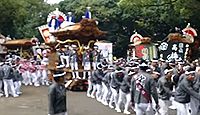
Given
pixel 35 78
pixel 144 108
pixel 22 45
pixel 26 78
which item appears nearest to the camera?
pixel 144 108

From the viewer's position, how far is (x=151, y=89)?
12195 millimetres

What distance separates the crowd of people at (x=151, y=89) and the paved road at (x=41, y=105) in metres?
0.65

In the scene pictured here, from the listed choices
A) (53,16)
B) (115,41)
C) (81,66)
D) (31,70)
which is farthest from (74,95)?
(115,41)

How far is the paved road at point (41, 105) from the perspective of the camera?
1822 cm

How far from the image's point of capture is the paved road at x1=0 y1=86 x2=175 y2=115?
18.2 meters

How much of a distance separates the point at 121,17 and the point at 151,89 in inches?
1130

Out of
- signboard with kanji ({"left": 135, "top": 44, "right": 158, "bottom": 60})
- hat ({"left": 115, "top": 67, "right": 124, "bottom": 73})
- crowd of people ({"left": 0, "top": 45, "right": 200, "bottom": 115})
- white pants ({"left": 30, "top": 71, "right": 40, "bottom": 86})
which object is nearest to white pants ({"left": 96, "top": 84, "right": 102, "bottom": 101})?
crowd of people ({"left": 0, "top": 45, "right": 200, "bottom": 115})

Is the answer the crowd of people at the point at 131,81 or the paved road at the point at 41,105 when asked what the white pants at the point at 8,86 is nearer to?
the crowd of people at the point at 131,81

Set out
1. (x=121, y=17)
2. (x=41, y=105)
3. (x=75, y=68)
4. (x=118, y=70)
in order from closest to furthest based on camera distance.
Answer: (x=118, y=70)
(x=41, y=105)
(x=75, y=68)
(x=121, y=17)

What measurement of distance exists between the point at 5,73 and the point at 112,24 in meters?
19.8

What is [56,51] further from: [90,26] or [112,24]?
[112,24]

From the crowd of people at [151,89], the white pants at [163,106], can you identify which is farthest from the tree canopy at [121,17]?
the white pants at [163,106]

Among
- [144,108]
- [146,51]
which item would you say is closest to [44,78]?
[146,51]

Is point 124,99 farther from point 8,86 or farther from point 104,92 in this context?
point 8,86
